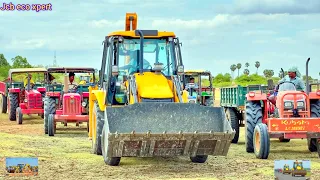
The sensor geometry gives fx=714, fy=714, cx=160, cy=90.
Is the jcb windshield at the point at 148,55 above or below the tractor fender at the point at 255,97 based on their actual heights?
above

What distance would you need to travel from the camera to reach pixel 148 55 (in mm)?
13648

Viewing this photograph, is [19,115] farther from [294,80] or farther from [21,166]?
[21,166]

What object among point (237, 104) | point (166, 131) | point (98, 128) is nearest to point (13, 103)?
point (237, 104)

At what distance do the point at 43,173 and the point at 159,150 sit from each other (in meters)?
1.94

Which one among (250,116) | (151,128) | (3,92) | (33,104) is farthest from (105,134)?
(3,92)

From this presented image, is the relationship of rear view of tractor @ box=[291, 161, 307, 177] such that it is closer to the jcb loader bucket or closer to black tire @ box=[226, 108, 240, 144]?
the jcb loader bucket

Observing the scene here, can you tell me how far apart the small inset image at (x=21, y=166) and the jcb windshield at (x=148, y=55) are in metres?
3.37

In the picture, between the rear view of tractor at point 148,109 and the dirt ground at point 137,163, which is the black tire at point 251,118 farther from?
the rear view of tractor at point 148,109

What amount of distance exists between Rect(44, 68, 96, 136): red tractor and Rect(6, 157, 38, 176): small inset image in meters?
8.79

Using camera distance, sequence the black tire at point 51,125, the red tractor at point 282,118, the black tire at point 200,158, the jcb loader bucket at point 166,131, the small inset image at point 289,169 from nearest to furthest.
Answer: the small inset image at point 289,169 → the jcb loader bucket at point 166,131 → the black tire at point 200,158 → the red tractor at point 282,118 → the black tire at point 51,125

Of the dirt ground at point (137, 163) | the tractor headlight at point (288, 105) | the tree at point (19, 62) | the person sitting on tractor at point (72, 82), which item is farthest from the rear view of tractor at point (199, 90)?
the tree at point (19, 62)

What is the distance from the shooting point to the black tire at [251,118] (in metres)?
14.6

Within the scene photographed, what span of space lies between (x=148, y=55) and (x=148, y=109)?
1660mm

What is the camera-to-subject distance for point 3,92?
3066 cm
